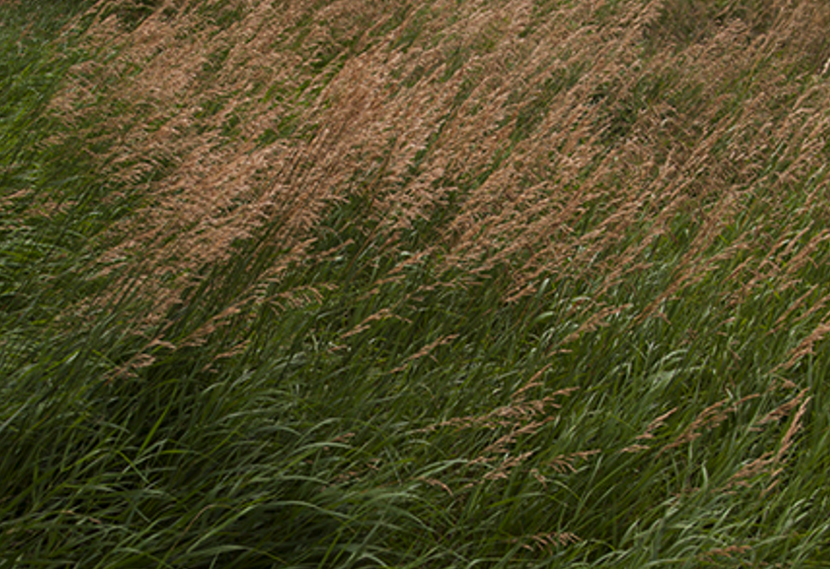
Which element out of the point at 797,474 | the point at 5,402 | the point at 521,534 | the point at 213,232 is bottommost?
the point at 797,474

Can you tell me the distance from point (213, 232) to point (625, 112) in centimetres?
454

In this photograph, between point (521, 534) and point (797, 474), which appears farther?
point (797, 474)

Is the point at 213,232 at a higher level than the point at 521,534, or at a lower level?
higher

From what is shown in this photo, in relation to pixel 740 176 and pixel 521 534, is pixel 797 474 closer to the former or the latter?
pixel 521 534

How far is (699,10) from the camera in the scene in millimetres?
7582

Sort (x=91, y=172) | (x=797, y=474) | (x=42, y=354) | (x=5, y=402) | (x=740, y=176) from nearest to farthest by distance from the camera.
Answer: (x=5, y=402) → (x=42, y=354) → (x=797, y=474) → (x=91, y=172) → (x=740, y=176)

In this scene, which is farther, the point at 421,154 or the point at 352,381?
the point at 421,154

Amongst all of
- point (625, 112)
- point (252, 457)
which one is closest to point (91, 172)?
point (252, 457)

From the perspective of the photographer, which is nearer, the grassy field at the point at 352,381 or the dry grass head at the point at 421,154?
the grassy field at the point at 352,381

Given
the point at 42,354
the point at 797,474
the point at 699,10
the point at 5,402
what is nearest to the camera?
the point at 5,402

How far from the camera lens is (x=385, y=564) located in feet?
6.98

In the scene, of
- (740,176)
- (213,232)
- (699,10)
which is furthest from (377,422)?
(699,10)

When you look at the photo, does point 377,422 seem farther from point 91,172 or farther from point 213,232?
point 91,172

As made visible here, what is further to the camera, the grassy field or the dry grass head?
the dry grass head
